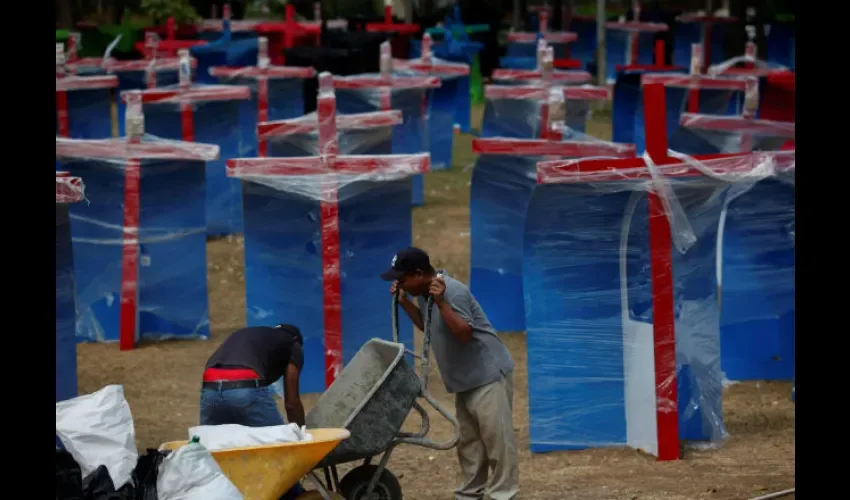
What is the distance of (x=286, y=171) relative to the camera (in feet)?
37.5

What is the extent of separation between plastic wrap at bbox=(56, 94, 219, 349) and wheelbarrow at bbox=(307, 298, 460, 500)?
17.6 ft

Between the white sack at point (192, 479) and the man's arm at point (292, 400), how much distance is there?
162 centimetres

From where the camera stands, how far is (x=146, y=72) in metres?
21.6

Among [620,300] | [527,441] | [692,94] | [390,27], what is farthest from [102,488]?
[390,27]

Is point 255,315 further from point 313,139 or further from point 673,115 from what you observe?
point 673,115

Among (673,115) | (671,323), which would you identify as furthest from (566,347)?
(673,115)

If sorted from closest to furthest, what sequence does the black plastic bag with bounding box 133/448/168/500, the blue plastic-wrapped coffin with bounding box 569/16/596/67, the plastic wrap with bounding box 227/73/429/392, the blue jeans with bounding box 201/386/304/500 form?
the black plastic bag with bounding box 133/448/168/500 < the blue jeans with bounding box 201/386/304/500 < the plastic wrap with bounding box 227/73/429/392 < the blue plastic-wrapped coffin with bounding box 569/16/596/67

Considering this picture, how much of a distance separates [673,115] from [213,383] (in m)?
12.1

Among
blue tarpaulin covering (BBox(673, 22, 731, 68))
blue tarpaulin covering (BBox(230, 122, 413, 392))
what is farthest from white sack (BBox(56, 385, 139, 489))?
blue tarpaulin covering (BBox(673, 22, 731, 68))

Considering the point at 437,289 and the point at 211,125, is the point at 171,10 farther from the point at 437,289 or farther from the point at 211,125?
the point at 437,289

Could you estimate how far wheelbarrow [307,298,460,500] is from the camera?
776cm

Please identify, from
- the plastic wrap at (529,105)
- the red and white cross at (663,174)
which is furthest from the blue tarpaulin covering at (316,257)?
the plastic wrap at (529,105)

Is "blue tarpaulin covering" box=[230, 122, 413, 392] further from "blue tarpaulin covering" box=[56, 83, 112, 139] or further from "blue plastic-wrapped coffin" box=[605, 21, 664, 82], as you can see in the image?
"blue plastic-wrapped coffin" box=[605, 21, 664, 82]

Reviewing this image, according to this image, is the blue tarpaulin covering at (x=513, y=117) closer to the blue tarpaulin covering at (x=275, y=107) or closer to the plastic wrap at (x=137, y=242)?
the blue tarpaulin covering at (x=275, y=107)
